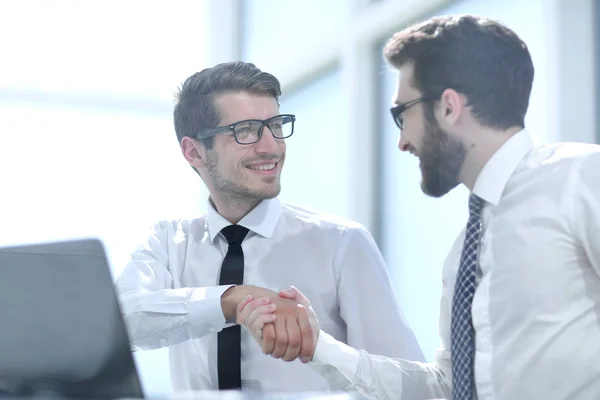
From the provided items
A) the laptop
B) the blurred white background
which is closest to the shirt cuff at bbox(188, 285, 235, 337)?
the laptop

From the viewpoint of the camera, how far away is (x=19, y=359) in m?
1.24

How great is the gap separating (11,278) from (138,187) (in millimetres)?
4155

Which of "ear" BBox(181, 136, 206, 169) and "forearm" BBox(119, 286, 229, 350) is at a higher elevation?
"ear" BBox(181, 136, 206, 169)

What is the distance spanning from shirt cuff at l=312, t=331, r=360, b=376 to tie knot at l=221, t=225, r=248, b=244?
60cm

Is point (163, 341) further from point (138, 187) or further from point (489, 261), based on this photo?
point (138, 187)

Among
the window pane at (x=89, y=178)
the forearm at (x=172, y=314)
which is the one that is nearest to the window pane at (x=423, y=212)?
the forearm at (x=172, y=314)

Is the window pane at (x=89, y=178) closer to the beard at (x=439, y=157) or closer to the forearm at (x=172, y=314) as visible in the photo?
the forearm at (x=172, y=314)

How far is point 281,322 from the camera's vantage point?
2.02 metres

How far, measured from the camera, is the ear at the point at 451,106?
1.83 m

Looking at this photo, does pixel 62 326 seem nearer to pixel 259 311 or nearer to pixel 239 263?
pixel 259 311

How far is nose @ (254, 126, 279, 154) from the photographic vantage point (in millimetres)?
2486

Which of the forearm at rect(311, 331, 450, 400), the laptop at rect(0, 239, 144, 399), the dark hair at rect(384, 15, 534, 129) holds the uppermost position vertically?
the dark hair at rect(384, 15, 534, 129)

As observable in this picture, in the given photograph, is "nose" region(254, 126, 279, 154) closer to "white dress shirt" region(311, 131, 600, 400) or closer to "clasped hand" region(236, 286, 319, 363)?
"clasped hand" region(236, 286, 319, 363)

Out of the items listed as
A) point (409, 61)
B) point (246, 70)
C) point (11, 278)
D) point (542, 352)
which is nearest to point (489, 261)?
point (542, 352)
